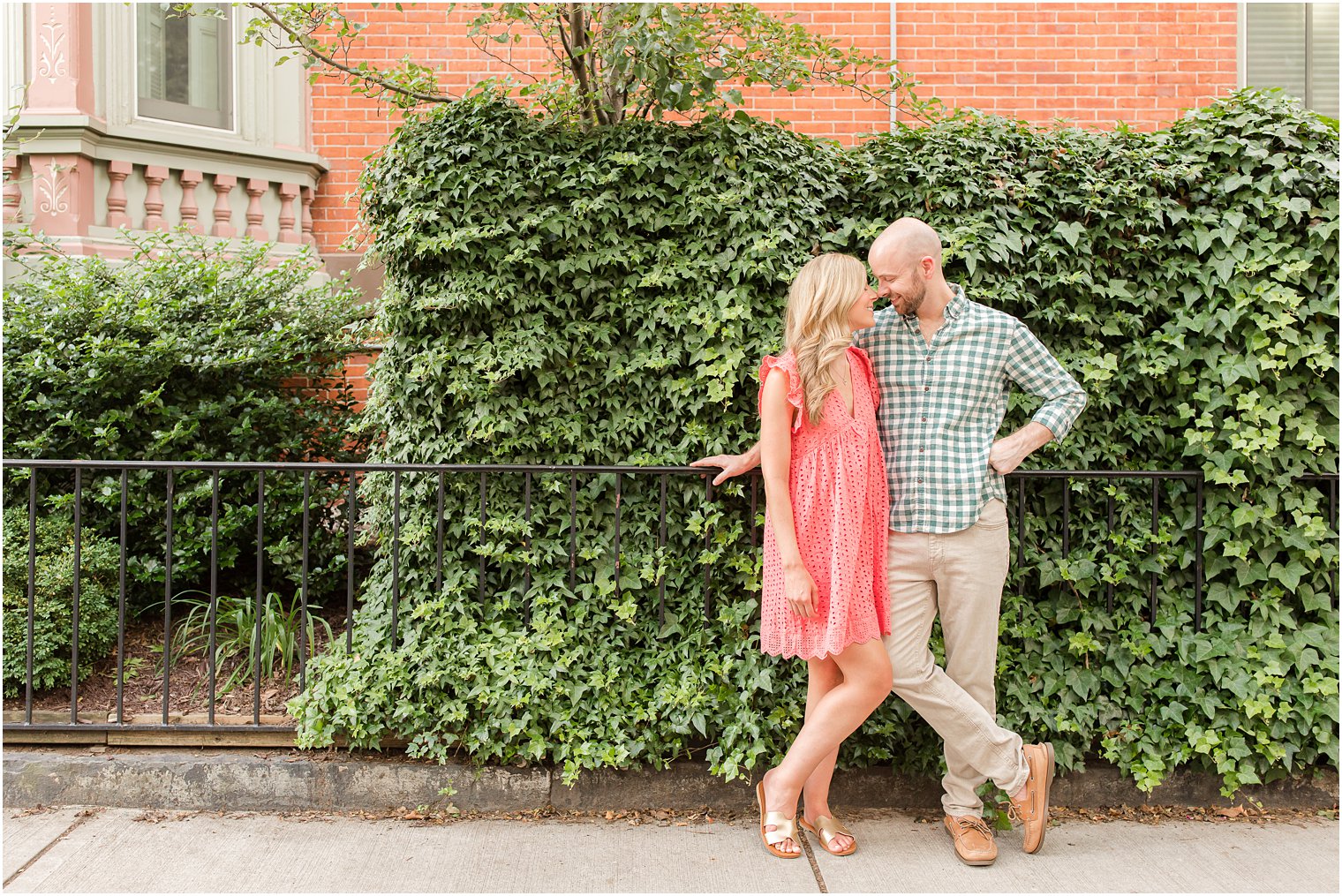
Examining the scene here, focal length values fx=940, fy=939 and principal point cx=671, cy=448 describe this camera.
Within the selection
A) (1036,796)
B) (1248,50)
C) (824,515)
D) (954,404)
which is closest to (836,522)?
(824,515)

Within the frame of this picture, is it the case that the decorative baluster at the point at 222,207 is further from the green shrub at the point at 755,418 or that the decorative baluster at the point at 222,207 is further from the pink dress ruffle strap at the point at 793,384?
the pink dress ruffle strap at the point at 793,384

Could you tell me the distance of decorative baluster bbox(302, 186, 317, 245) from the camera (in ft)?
21.1

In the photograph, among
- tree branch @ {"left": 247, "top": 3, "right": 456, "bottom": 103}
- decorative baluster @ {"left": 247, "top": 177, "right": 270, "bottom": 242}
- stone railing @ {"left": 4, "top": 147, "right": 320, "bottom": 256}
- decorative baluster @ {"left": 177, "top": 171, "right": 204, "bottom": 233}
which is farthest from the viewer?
decorative baluster @ {"left": 247, "top": 177, "right": 270, "bottom": 242}

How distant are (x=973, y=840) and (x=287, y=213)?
221 inches

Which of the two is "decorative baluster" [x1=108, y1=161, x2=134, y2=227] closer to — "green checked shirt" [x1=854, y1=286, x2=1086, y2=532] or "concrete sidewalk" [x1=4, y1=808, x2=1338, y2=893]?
"concrete sidewalk" [x1=4, y1=808, x2=1338, y2=893]

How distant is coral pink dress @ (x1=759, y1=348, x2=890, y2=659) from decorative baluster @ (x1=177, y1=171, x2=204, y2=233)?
4715 millimetres

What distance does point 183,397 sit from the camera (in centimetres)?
480

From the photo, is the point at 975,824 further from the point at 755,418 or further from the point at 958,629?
the point at 755,418

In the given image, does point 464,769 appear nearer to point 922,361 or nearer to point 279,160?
point 922,361

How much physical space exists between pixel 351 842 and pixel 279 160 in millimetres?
4695

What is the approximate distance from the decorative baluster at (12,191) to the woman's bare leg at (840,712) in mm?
5612

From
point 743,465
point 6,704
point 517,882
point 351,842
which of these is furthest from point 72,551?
point 743,465

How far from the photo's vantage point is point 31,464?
3.68 m

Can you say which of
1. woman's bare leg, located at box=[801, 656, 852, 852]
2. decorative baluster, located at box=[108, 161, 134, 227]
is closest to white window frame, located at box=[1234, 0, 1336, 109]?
woman's bare leg, located at box=[801, 656, 852, 852]
